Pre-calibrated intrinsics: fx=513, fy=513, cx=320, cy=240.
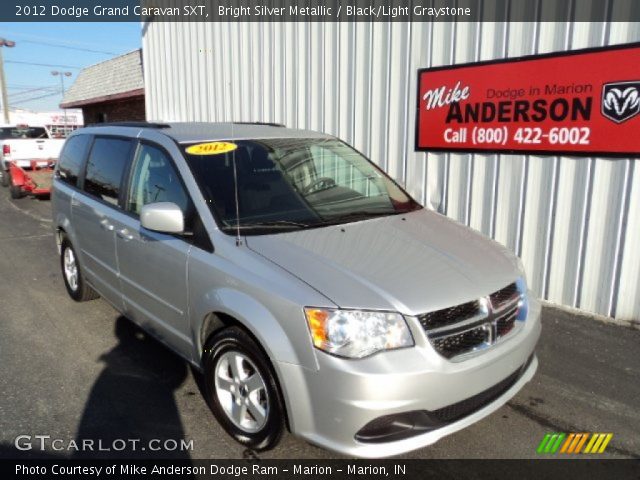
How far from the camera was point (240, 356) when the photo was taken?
275 cm

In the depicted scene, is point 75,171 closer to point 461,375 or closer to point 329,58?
point 329,58

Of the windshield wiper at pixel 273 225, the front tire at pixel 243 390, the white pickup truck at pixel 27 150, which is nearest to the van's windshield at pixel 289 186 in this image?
the windshield wiper at pixel 273 225

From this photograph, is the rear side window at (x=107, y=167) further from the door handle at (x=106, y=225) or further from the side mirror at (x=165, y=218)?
the side mirror at (x=165, y=218)

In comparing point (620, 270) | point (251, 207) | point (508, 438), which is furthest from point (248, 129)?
point (620, 270)

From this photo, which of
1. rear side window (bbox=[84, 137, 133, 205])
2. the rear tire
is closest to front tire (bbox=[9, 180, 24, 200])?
the rear tire

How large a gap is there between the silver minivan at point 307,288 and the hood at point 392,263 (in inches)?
0.4

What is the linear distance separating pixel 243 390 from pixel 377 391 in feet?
2.82

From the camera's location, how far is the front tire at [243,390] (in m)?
2.58

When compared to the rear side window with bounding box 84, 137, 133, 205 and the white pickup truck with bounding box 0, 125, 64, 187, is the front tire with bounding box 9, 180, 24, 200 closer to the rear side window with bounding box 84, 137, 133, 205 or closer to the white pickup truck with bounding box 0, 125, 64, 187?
the white pickup truck with bounding box 0, 125, 64, 187

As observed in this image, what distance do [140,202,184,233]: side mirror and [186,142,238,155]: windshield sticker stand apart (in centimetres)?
52

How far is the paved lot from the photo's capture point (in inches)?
116

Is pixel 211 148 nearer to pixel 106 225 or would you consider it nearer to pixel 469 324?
pixel 106 225

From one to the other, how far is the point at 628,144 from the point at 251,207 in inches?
131

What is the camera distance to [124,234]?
12.1 ft
